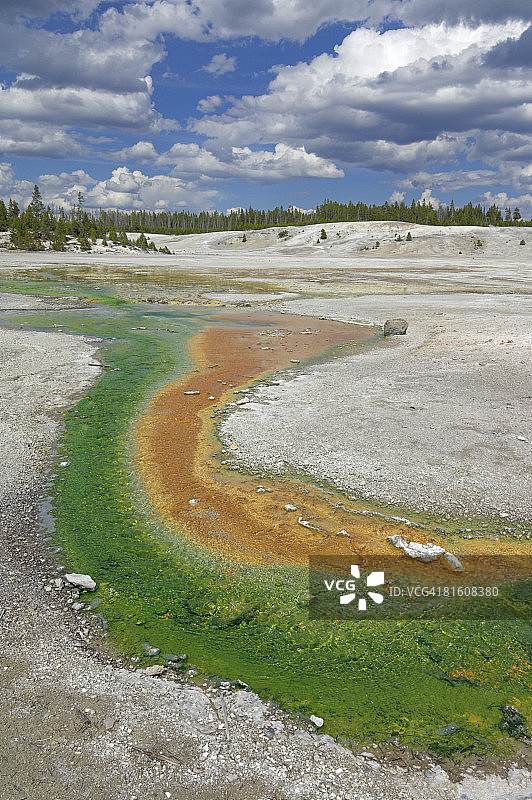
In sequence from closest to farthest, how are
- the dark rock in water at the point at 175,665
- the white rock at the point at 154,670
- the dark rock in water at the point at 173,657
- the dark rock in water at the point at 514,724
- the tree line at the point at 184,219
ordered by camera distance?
the dark rock in water at the point at 514,724 → the white rock at the point at 154,670 → the dark rock in water at the point at 175,665 → the dark rock in water at the point at 173,657 → the tree line at the point at 184,219

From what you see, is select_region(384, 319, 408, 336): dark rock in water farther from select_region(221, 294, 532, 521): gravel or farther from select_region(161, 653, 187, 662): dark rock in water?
select_region(161, 653, 187, 662): dark rock in water

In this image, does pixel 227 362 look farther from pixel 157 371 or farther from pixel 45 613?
pixel 45 613

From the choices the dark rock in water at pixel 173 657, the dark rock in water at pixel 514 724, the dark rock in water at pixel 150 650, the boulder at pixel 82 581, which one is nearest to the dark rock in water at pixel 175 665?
the dark rock in water at pixel 173 657

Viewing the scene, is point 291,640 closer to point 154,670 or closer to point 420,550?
point 154,670

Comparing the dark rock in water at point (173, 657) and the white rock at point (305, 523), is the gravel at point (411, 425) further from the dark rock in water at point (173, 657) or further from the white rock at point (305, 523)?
the dark rock in water at point (173, 657)

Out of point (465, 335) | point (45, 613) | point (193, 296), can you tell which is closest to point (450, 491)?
point (45, 613)

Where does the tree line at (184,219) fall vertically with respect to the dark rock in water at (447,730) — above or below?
above

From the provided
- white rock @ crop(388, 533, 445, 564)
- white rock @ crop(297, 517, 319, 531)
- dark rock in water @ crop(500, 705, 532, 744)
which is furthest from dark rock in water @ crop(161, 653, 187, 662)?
white rock @ crop(388, 533, 445, 564)
